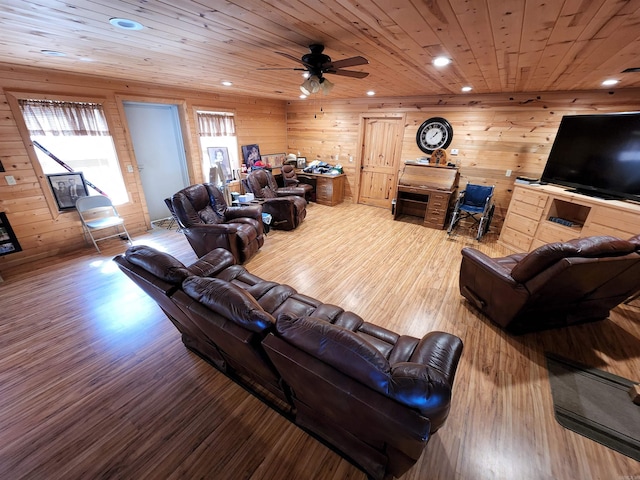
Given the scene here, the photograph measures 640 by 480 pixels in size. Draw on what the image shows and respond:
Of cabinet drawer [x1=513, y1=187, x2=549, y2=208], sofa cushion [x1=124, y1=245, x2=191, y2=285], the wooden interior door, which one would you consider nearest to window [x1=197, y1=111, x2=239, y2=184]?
the wooden interior door

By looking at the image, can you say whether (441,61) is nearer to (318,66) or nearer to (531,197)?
(318,66)

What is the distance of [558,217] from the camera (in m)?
3.65

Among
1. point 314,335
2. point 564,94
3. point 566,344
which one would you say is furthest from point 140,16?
point 564,94

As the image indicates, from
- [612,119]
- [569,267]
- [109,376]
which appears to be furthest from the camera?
[612,119]

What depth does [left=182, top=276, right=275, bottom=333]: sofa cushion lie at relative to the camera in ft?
4.21

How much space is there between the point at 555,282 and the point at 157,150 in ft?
19.2

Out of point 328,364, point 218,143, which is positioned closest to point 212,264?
point 328,364

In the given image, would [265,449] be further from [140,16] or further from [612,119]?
[612,119]

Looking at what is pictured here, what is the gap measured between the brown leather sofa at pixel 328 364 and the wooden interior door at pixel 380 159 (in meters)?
4.54

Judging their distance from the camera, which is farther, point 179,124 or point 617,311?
point 179,124

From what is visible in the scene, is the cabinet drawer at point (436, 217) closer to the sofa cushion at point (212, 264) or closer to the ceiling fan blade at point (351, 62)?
the ceiling fan blade at point (351, 62)

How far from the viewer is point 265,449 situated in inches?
59.9

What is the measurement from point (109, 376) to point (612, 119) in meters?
5.83

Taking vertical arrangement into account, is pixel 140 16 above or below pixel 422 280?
above
